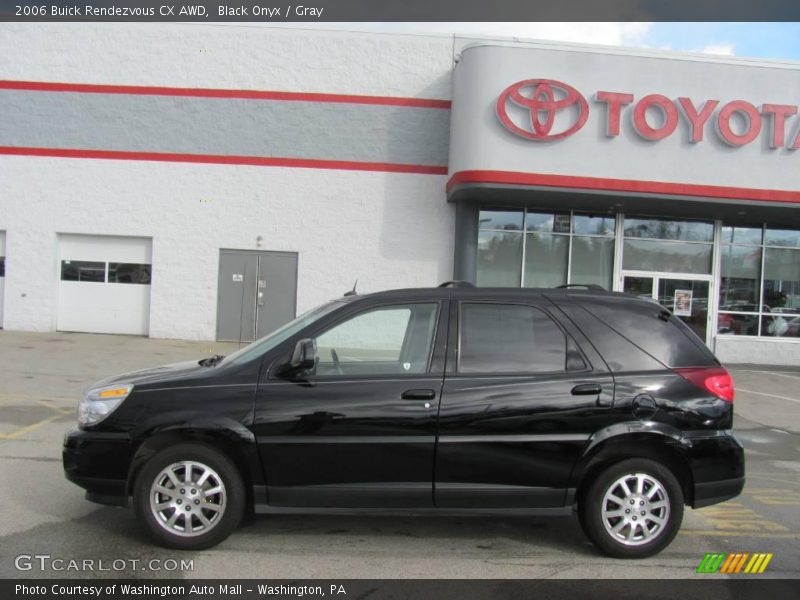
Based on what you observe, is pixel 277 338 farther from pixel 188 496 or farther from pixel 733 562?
pixel 733 562

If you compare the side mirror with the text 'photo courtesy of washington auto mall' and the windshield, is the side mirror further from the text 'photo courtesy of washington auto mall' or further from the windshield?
the text 'photo courtesy of washington auto mall'

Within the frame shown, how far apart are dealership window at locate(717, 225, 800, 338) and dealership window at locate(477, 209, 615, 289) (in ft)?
10.9

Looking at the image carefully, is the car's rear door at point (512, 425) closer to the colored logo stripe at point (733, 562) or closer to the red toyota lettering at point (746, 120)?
the colored logo stripe at point (733, 562)

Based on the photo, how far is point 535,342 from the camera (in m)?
4.20

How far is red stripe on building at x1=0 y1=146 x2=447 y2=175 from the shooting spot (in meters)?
15.5

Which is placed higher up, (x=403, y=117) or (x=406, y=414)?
(x=403, y=117)

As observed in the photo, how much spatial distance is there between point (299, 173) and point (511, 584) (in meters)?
13.2

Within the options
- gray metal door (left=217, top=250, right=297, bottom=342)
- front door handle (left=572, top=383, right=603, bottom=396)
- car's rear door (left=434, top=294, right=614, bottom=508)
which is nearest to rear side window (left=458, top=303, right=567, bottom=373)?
car's rear door (left=434, top=294, right=614, bottom=508)

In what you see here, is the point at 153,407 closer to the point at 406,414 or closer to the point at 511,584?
the point at 406,414

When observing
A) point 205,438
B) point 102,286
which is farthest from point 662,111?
point 102,286

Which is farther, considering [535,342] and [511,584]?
[535,342]

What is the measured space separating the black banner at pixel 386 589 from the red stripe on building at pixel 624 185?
1075 cm

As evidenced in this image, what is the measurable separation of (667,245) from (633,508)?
13483 millimetres
